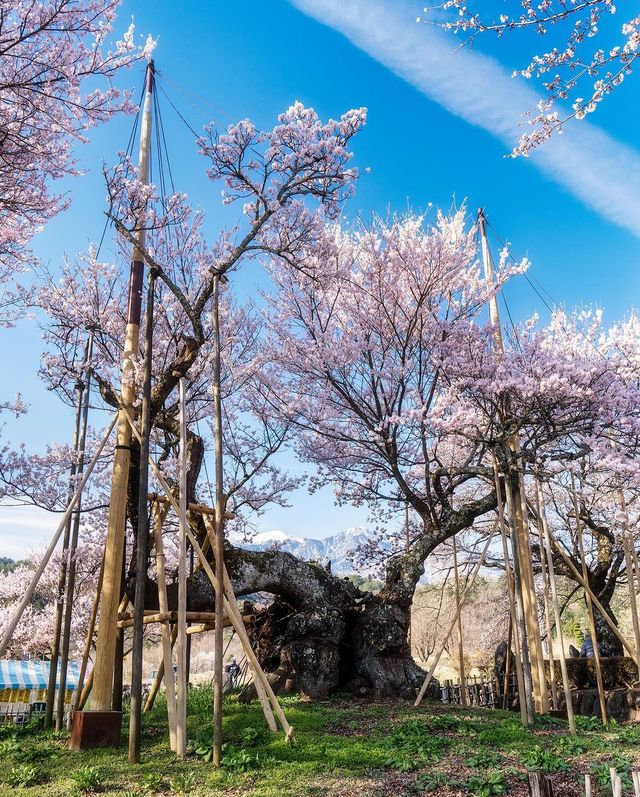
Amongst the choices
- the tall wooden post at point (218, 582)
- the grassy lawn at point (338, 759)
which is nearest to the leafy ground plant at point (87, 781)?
the grassy lawn at point (338, 759)

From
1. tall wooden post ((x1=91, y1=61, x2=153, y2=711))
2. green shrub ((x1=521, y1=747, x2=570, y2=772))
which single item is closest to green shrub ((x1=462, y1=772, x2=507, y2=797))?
green shrub ((x1=521, y1=747, x2=570, y2=772))

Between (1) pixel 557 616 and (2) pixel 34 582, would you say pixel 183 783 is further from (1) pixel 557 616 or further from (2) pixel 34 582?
(1) pixel 557 616

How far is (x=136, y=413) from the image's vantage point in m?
8.59

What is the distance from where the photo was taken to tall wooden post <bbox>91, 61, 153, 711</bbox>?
6.91 metres

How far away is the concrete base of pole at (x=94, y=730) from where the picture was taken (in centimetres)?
666

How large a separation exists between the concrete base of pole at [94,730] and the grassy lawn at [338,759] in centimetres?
18

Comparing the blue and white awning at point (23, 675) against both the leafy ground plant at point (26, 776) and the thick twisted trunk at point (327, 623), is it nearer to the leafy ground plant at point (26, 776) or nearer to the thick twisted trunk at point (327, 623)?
the thick twisted trunk at point (327, 623)

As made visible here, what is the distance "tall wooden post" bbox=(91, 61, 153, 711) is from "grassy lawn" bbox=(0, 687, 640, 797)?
2.72ft

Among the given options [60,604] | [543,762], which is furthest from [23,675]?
[543,762]

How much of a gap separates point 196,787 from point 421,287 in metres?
8.94

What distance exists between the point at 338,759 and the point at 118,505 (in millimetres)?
3863

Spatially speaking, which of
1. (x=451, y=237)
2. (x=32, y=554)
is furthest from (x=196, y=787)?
(x=32, y=554)

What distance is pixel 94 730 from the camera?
6.73 m

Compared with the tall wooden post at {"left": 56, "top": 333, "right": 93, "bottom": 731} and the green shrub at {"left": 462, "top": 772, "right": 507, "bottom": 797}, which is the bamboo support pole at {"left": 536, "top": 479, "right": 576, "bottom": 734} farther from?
the tall wooden post at {"left": 56, "top": 333, "right": 93, "bottom": 731}
